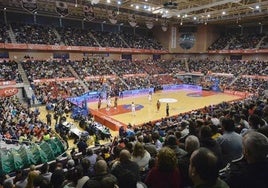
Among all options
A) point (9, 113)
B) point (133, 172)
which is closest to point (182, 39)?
point (9, 113)

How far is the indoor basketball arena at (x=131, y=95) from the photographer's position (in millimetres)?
3511

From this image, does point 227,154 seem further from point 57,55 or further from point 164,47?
point 164,47

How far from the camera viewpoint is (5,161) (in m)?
8.84

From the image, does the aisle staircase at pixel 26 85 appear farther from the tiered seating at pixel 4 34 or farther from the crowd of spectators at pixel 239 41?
the crowd of spectators at pixel 239 41

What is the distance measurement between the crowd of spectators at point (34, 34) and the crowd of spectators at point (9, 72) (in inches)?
141

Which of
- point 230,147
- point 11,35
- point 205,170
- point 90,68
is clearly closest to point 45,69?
point 11,35

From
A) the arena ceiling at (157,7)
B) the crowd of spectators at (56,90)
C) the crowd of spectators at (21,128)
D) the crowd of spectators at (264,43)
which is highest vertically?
the arena ceiling at (157,7)

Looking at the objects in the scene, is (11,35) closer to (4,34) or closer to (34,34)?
(4,34)

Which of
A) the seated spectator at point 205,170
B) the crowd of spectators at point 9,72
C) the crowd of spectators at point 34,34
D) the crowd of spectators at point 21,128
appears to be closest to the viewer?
the seated spectator at point 205,170

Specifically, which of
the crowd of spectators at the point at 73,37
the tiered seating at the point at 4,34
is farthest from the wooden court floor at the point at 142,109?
the crowd of spectators at the point at 73,37

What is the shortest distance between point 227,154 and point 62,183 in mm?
3322

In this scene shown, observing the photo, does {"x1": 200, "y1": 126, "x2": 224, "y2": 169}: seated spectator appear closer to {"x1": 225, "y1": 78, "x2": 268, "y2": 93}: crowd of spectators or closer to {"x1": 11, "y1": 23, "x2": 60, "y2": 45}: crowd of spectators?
{"x1": 225, "y1": 78, "x2": 268, "y2": 93}: crowd of spectators

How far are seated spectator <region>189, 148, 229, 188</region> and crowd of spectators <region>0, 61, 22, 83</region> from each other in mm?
28018

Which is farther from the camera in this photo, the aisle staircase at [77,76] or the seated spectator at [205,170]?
the aisle staircase at [77,76]
